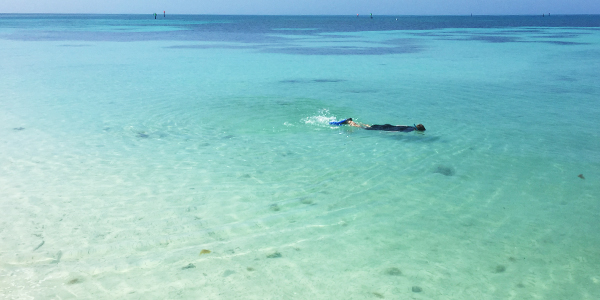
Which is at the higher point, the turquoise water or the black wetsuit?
the black wetsuit

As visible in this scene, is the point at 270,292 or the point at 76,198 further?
the point at 76,198

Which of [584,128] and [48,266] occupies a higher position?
[584,128]

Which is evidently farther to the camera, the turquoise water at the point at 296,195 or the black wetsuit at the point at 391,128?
the black wetsuit at the point at 391,128

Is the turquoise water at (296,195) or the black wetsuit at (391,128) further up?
the black wetsuit at (391,128)

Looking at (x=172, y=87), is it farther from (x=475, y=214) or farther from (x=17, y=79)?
(x=475, y=214)

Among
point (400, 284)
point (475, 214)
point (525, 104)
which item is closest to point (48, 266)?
point (400, 284)

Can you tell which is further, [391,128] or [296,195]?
[391,128]

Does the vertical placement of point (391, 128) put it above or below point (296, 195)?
above

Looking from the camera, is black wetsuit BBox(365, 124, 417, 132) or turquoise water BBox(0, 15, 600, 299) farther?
black wetsuit BBox(365, 124, 417, 132)
